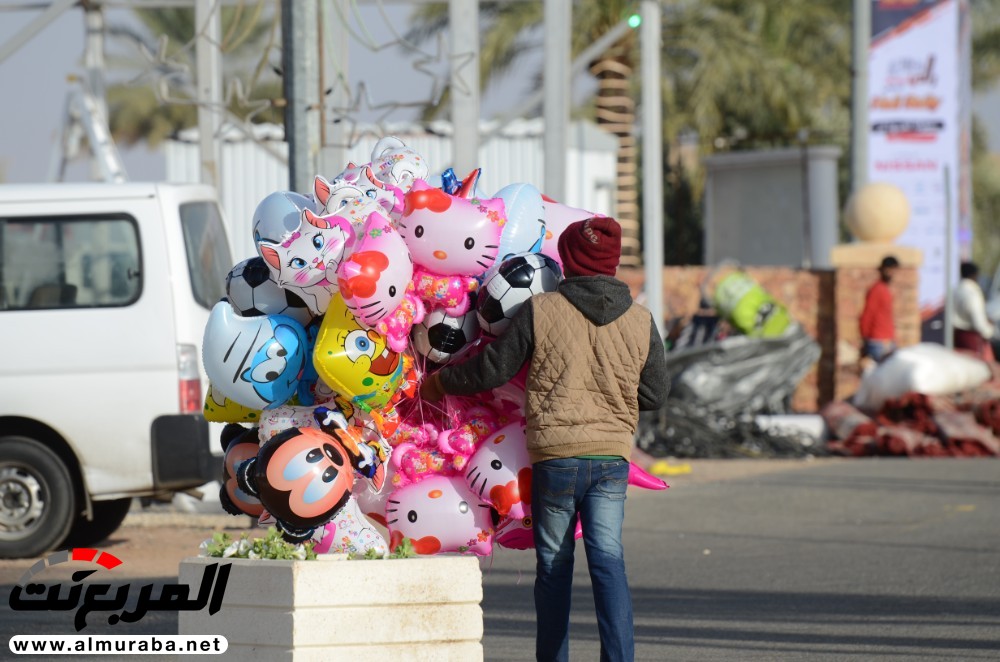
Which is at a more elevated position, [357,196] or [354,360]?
[357,196]

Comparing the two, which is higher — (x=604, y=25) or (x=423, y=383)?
(x=604, y=25)

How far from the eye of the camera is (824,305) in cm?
1889

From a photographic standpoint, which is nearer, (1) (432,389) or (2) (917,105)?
(1) (432,389)

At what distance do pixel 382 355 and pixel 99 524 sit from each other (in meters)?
5.58

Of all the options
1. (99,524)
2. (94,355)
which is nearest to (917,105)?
(99,524)

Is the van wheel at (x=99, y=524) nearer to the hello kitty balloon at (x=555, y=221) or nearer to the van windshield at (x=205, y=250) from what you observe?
the van windshield at (x=205, y=250)

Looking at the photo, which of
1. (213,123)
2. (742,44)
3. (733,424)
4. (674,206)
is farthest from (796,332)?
(674,206)

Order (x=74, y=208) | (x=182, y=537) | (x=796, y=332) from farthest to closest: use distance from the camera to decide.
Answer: (x=796, y=332) < (x=182, y=537) < (x=74, y=208)

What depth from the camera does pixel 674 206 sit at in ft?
105

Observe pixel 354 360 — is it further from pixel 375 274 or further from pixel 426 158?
pixel 426 158

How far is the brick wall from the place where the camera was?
18.3 meters

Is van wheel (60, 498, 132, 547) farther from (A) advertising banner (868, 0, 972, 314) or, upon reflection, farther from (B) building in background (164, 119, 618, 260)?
(A) advertising banner (868, 0, 972, 314)

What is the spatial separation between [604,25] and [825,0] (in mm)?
5900

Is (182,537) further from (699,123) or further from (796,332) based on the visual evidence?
(699,123)
